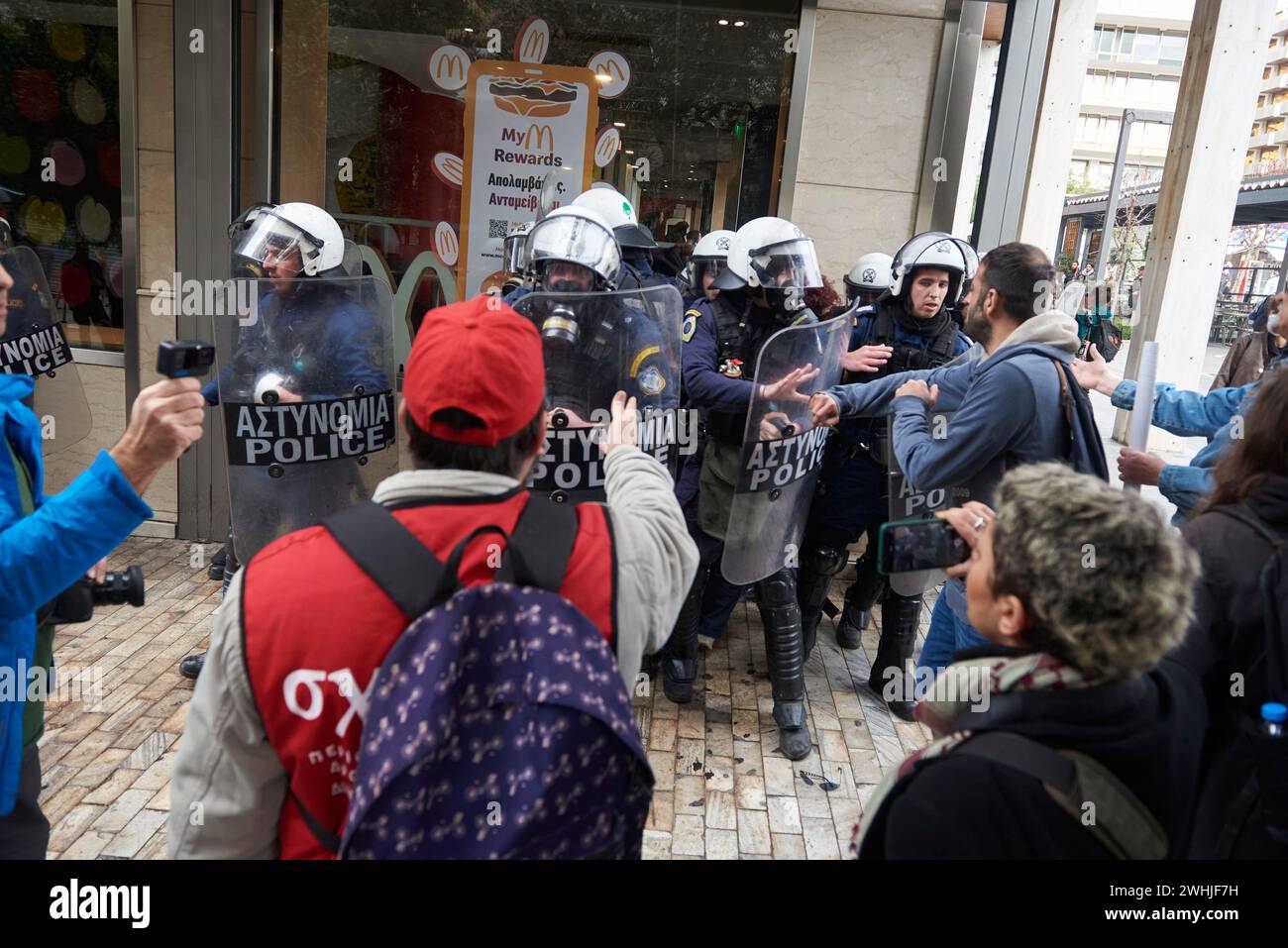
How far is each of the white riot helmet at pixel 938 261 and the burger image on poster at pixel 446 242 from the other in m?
2.71

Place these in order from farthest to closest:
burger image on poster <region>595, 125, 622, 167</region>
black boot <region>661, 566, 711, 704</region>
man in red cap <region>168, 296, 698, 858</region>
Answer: burger image on poster <region>595, 125, 622, 167</region>, black boot <region>661, 566, 711, 704</region>, man in red cap <region>168, 296, 698, 858</region>

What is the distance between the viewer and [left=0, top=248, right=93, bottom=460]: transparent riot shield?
4.33m

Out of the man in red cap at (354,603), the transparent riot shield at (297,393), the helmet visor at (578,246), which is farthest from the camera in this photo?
the transparent riot shield at (297,393)

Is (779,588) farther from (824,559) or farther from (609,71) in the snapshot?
(609,71)

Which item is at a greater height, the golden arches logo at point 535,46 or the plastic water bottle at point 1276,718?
the golden arches logo at point 535,46

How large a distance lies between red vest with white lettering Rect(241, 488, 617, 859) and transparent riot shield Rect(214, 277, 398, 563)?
7.37 feet

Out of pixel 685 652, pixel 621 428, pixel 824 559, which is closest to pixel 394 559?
pixel 621 428

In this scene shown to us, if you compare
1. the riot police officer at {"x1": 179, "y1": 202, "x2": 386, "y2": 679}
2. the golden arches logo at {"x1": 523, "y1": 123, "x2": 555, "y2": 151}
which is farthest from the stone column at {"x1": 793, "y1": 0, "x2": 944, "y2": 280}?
the riot police officer at {"x1": 179, "y1": 202, "x2": 386, "y2": 679}

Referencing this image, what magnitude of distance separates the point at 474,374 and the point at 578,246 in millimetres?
2044

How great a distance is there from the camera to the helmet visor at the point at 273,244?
3.62 meters

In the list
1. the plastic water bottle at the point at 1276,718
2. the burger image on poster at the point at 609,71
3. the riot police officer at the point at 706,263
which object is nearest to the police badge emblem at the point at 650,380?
the riot police officer at the point at 706,263

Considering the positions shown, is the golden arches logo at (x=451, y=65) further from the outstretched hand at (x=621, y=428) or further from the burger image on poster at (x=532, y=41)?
the outstretched hand at (x=621, y=428)

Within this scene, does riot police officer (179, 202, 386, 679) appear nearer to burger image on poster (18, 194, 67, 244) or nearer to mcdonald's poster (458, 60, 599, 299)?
mcdonald's poster (458, 60, 599, 299)
